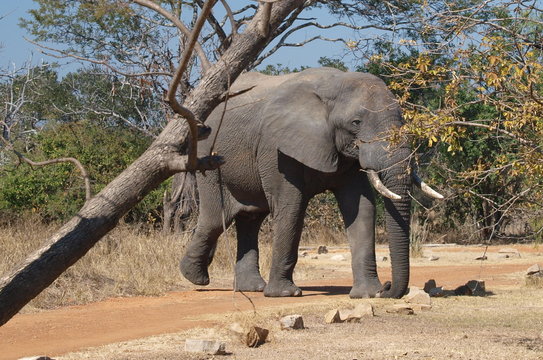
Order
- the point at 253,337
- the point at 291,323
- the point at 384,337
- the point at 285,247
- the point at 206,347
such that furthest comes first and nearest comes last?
the point at 285,247 < the point at 291,323 < the point at 384,337 < the point at 253,337 < the point at 206,347

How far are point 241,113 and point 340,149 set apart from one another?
1774 millimetres

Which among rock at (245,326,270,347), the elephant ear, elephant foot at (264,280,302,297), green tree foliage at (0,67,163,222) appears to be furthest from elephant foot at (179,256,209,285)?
rock at (245,326,270,347)

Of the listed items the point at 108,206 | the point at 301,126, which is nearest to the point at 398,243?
the point at 301,126

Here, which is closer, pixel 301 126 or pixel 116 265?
pixel 301 126

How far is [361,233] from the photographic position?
1201cm

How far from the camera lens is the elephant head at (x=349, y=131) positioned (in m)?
11.4

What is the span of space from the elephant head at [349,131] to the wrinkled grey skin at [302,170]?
0.01 m

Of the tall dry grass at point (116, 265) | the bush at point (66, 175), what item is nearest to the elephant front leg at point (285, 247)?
the tall dry grass at point (116, 265)

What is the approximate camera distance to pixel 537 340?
8234 mm

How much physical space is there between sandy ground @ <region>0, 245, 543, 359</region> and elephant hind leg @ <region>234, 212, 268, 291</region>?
35 cm

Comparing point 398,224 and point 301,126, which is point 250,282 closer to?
point 301,126

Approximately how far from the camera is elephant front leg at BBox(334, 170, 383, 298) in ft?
38.9

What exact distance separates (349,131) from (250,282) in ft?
9.22

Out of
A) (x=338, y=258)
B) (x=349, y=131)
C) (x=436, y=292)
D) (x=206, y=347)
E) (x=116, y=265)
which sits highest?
(x=349, y=131)
